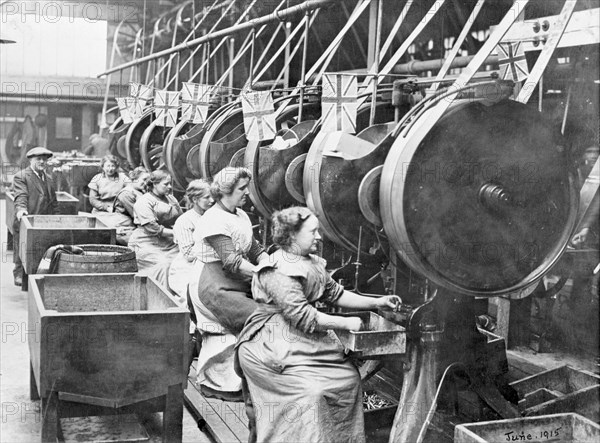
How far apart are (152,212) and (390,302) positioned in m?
3.24

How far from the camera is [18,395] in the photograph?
451cm

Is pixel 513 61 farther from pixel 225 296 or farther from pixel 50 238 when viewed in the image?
pixel 50 238

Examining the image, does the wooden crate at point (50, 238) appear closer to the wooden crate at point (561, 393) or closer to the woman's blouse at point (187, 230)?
the woman's blouse at point (187, 230)

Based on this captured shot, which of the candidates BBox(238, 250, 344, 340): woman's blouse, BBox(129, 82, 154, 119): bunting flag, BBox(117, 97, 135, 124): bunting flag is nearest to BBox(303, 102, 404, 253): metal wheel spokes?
BBox(238, 250, 344, 340): woman's blouse

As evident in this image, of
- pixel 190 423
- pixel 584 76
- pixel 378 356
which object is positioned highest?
pixel 584 76

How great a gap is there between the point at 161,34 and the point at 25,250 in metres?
8.57

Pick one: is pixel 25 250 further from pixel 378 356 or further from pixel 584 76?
pixel 584 76

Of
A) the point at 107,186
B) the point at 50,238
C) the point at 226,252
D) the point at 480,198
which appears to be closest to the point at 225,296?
the point at 226,252

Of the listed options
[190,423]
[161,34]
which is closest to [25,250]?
[190,423]

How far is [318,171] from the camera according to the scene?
442 cm

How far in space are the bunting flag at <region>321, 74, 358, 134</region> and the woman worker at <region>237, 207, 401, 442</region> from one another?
132 cm

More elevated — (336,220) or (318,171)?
(318,171)

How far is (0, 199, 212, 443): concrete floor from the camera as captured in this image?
3.99 m

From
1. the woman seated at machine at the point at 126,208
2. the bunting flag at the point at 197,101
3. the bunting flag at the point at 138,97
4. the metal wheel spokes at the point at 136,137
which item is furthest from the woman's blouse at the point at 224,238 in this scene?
the metal wheel spokes at the point at 136,137
